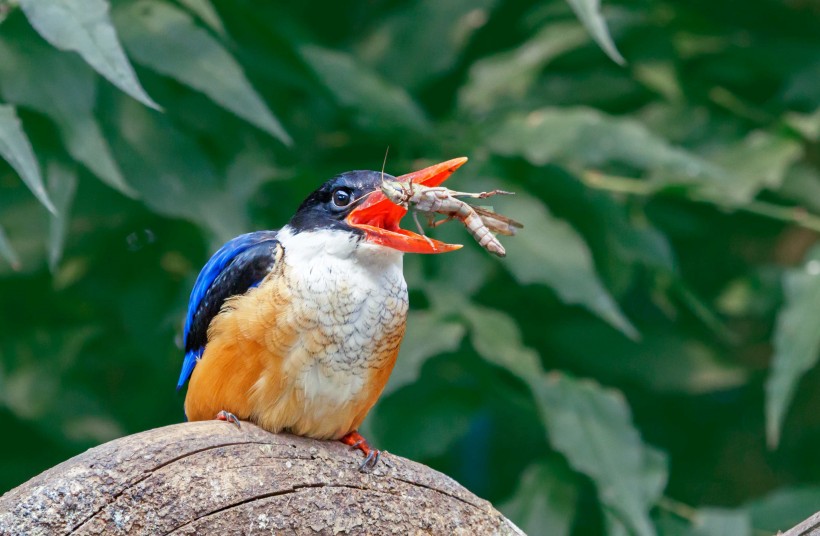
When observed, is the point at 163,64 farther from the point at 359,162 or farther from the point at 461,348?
the point at 461,348

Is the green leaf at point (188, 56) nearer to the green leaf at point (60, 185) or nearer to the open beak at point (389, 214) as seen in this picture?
the green leaf at point (60, 185)

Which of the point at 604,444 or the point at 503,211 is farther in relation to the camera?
the point at 503,211

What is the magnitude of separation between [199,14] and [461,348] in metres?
1.34

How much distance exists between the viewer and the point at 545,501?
3783 mm

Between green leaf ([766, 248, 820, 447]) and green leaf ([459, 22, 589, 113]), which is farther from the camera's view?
green leaf ([459, 22, 589, 113])

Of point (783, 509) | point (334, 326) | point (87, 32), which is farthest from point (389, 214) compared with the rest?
point (783, 509)

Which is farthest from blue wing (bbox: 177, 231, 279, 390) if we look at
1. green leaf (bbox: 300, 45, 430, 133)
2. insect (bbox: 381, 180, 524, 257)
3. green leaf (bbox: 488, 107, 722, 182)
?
green leaf (bbox: 488, 107, 722, 182)

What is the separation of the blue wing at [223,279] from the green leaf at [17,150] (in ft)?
1.20

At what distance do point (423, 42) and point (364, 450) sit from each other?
2398 mm

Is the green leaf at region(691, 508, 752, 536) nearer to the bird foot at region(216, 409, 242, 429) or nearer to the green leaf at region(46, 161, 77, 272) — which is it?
the bird foot at region(216, 409, 242, 429)

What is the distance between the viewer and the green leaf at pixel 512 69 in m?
4.41

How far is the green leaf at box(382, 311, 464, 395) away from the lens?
3.47 m

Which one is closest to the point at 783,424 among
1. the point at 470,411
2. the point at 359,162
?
the point at 470,411

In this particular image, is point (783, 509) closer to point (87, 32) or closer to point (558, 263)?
point (558, 263)
